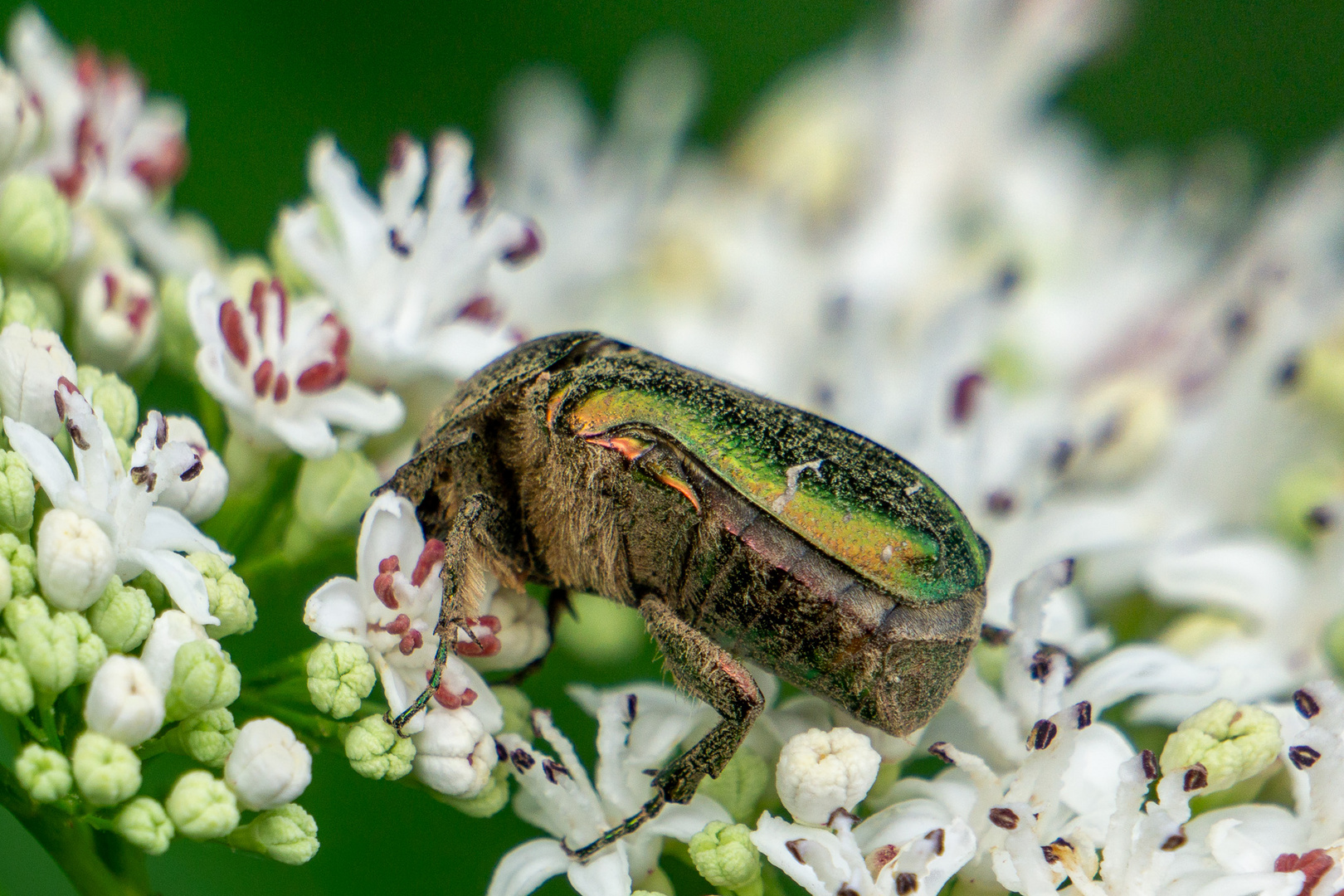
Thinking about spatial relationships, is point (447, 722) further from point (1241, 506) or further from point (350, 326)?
point (1241, 506)

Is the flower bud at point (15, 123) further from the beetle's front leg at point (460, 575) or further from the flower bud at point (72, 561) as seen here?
the beetle's front leg at point (460, 575)

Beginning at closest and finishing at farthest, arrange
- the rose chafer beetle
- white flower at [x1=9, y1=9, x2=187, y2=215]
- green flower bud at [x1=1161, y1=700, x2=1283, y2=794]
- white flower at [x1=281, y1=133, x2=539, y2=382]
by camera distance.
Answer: the rose chafer beetle
green flower bud at [x1=1161, y1=700, x2=1283, y2=794]
white flower at [x1=281, y1=133, x2=539, y2=382]
white flower at [x1=9, y1=9, x2=187, y2=215]

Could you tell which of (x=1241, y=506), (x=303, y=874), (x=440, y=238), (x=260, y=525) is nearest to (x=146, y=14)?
(x=440, y=238)

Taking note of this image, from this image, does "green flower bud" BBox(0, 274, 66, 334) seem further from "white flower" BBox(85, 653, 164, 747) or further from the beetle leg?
the beetle leg

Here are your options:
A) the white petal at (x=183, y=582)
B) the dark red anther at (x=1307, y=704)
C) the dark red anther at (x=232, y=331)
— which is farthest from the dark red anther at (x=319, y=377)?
the dark red anther at (x=1307, y=704)

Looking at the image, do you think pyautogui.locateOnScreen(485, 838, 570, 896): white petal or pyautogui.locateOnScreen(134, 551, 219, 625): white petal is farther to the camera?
pyautogui.locateOnScreen(485, 838, 570, 896): white petal

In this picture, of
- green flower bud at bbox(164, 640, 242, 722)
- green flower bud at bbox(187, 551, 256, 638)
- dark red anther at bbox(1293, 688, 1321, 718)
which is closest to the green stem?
green flower bud at bbox(164, 640, 242, 722)

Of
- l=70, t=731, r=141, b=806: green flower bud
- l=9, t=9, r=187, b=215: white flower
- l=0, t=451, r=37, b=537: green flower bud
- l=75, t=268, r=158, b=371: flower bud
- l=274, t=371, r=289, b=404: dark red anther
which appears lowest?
l=70, t=731, r=141, b=806: green flower bud

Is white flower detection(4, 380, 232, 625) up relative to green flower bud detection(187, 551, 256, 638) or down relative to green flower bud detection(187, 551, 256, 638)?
up
